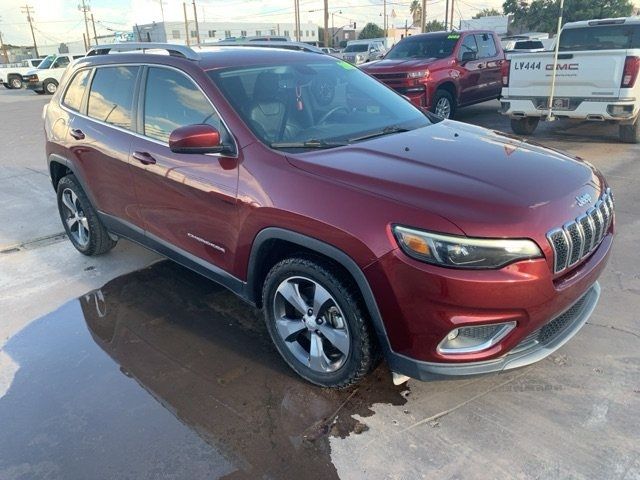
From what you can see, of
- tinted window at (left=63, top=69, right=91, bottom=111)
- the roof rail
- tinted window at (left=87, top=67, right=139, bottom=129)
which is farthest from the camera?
tinted window at (left=63, top=69, right=91, bottom=111)

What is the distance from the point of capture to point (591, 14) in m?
52.1

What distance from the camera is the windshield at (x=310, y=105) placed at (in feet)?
10.5

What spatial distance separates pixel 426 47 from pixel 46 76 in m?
21.9

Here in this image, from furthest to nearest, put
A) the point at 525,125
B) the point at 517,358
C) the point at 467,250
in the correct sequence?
the point at 525,125 < the point at 517,358 < the point at 467,250

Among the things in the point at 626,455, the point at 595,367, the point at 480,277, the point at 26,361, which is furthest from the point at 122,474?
the point at 595,367

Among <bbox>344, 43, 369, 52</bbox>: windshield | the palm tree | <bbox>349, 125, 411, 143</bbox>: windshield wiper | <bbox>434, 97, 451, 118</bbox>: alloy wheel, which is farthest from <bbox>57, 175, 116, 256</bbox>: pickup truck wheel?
the palm tree

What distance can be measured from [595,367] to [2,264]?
4964 mm

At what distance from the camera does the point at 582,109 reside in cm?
809

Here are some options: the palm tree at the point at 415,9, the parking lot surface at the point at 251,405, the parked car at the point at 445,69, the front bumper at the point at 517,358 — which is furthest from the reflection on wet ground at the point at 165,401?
the palm tree at the point at 415,9

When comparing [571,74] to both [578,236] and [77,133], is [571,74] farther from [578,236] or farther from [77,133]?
[77,133]

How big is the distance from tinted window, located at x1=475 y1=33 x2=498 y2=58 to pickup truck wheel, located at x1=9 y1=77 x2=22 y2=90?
30.2 m

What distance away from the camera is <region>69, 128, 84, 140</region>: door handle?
14.6 ft

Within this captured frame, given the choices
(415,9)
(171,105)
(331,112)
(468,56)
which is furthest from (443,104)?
(415,9)

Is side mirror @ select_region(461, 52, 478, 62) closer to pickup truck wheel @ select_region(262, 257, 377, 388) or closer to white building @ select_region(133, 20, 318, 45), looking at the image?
pickup truck wheel @ select_region(262, 257, 377, 388)
